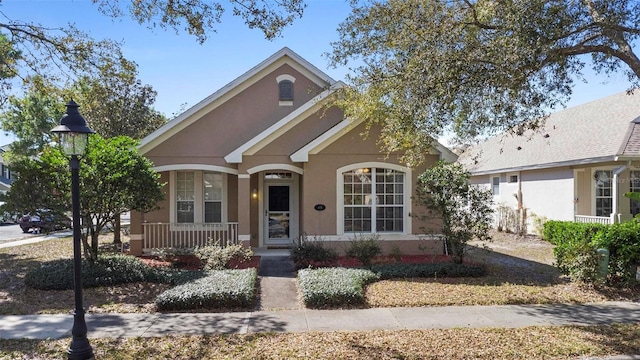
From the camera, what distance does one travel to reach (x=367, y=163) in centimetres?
1268

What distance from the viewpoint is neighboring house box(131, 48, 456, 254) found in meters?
12.6

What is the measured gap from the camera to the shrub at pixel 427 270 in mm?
10383

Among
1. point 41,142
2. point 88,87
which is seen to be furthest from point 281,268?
point 41,142

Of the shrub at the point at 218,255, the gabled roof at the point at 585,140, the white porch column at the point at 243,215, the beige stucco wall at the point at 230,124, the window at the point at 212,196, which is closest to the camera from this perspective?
the shrub at the point at 218,255

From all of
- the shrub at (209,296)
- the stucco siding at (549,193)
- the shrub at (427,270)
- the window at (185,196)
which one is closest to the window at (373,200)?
the shrub at (427,270)

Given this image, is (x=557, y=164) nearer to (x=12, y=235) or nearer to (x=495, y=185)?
(x=495, y=185)

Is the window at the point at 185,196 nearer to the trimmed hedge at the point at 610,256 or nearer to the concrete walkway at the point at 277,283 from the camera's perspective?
the concrete walkway at the point at 277,283

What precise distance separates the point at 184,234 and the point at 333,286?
737 cm

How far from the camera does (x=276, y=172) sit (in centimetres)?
1480

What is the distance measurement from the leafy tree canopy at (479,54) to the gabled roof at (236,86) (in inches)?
201

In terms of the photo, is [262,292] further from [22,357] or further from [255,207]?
[255,207]

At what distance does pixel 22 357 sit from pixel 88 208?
16.3 feet

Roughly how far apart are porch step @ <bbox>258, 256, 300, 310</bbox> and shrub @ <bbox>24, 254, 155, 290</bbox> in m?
2.82

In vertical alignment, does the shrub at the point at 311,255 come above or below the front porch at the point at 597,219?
below
